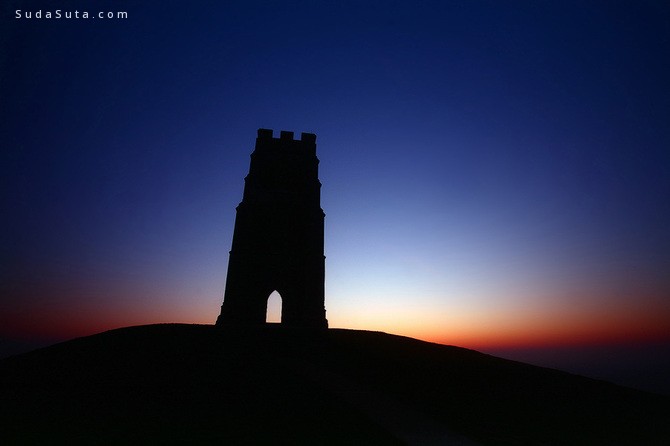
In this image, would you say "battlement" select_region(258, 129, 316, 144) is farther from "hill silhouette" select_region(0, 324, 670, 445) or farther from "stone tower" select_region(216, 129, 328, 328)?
"hill silhouette" select_region(0, 324, 670, 445)

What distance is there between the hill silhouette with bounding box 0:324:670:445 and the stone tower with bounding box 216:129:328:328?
4423 millimetres

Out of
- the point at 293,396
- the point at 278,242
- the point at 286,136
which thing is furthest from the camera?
the point at 286,136

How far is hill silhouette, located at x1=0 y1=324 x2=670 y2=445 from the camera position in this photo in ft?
21.9

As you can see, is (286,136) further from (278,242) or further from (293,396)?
(293,396)

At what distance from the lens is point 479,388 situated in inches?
407

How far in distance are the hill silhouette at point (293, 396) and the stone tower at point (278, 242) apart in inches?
174

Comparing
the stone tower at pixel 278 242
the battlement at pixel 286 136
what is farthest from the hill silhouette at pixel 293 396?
the battlement at pixel 286 136

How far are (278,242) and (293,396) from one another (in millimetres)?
12721

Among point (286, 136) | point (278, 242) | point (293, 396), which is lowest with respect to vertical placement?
point (293, 396)

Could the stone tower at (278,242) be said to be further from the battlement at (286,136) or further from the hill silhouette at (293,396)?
the hill silhouette at (293,396)

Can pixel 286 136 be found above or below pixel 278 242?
above

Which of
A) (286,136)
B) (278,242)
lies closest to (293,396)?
(278,242)

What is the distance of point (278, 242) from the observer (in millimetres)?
20578

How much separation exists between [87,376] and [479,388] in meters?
11.5
